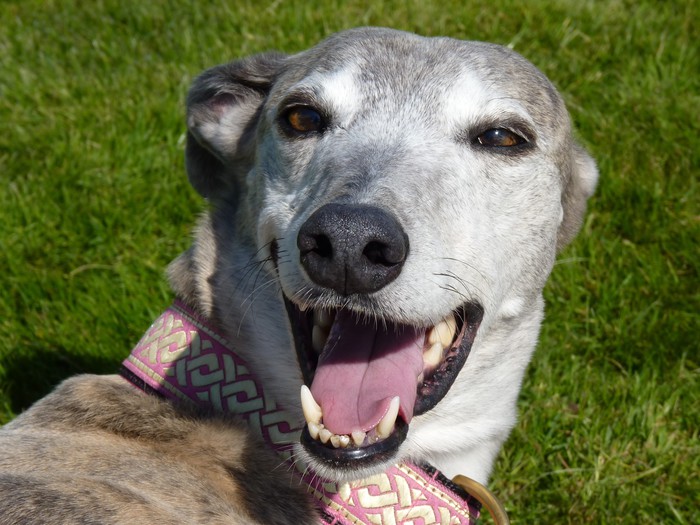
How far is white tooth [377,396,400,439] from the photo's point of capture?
276cm

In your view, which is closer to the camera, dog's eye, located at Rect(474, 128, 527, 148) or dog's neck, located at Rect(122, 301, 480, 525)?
dog's neck, located at Rect(122, 301, 480, 525)

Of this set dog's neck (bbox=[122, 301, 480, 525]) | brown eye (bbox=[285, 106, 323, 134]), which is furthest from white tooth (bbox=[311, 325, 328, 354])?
brown eye (bbox=[285, 106, 323, 134])

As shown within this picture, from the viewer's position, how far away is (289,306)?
3.13 metres

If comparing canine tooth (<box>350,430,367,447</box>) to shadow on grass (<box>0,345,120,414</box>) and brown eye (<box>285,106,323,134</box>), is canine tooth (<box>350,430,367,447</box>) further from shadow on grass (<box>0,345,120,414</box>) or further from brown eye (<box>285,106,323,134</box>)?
shadow on grass (<box>0,345,120,414</box>)

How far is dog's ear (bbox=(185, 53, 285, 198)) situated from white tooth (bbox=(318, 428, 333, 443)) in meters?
1.36

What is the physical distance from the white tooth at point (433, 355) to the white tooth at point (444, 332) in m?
0.02

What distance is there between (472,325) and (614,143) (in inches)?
126

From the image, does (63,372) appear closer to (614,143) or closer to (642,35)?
(614,143)

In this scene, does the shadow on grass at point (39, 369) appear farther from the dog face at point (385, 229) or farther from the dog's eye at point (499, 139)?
the dog's eye at point (499, 139)

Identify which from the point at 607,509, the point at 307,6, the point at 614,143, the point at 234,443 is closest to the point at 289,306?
the point at 234,443

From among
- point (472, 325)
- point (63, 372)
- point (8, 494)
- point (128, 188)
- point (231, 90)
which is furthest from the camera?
point (128, 188)

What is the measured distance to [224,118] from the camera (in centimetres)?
391

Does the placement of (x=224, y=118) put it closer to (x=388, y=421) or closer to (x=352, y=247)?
(x=352, y=247)

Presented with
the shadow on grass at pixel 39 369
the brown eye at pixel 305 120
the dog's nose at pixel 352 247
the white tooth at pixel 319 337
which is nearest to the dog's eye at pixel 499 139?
the brown eye at pixel 305 120
